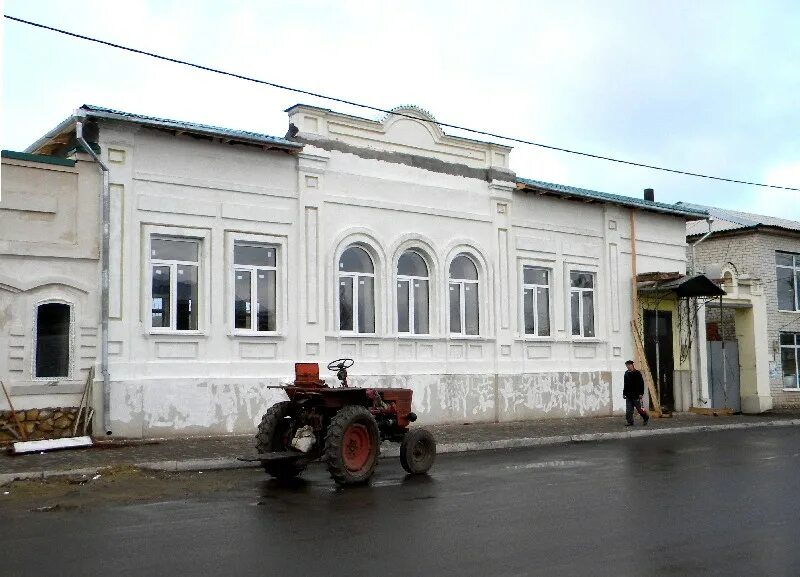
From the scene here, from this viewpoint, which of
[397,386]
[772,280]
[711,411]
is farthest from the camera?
[772,280]

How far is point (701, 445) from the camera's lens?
1795cm

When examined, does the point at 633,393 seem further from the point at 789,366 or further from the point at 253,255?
the point at 789,366

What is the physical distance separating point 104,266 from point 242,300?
3.18 metres

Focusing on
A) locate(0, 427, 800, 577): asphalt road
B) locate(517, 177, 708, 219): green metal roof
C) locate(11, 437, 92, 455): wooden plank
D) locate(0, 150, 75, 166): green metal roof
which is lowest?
locate(0, 427, 800, 577): asphalt road

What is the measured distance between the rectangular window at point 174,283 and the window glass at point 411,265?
212 inches

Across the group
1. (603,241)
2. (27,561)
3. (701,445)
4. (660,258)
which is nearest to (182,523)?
(27,561)

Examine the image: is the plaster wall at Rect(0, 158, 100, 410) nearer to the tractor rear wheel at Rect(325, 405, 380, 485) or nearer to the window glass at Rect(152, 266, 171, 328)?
the window glass at Rect(152, 266, 171, 328)

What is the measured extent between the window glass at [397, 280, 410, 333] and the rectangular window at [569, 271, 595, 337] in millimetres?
5679

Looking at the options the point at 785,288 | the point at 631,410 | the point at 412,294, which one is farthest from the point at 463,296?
the point at 785,288

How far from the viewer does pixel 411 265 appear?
884 inches

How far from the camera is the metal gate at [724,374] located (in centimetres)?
2962

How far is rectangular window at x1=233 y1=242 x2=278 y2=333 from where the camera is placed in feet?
63.7

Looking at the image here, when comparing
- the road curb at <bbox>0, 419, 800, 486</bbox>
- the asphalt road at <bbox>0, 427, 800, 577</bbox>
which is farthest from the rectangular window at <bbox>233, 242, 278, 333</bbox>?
the asphalt road at <bbox>0, 427, 800, 577</bbox>

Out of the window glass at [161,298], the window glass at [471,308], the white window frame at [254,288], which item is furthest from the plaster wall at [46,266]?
the window glass at [471,308]
